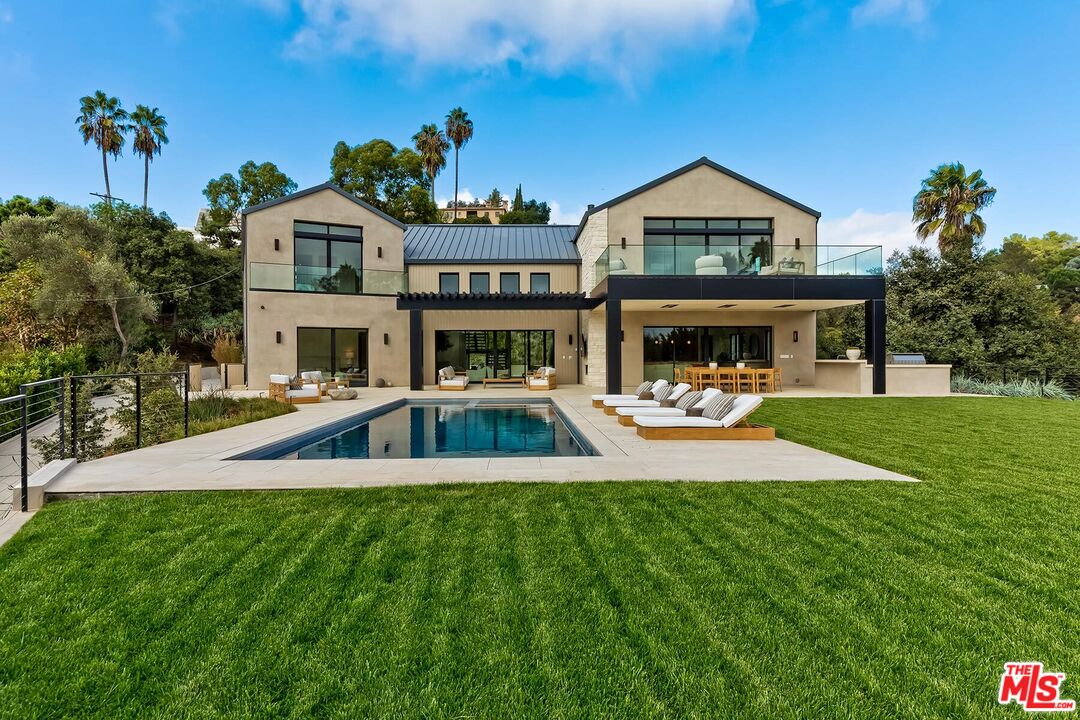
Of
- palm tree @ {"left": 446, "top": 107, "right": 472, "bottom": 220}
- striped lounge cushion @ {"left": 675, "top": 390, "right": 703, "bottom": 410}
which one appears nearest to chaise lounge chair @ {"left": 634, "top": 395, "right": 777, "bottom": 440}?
striped lounge cushion @ {"left": 675, "top": 390, "right": 703, "bottom": 410}

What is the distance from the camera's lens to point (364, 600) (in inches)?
107

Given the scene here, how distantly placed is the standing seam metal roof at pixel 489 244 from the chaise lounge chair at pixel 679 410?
40.1 ft

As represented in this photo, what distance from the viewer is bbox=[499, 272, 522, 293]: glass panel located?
67.3ft

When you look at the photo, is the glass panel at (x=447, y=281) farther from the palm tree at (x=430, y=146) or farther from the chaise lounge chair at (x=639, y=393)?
the palm tree at (x=430, y=146)

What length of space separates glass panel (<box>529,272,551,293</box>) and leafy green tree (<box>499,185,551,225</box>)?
27.1 metres

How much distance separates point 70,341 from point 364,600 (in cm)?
2479

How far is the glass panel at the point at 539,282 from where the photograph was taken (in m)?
20.5

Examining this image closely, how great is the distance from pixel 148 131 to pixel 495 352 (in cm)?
3349

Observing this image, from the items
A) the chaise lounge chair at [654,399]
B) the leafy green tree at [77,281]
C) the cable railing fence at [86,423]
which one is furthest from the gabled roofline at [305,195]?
the chaise lounge chair at [654,399]

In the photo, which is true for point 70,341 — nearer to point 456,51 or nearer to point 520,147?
point 456,51

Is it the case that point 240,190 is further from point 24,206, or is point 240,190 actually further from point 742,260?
point 742,260

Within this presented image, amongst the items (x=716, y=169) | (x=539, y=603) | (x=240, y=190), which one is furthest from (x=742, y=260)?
(x=240, y=190)

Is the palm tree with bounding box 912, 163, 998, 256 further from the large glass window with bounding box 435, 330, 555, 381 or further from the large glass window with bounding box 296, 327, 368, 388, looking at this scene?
the large glass window with bounding box 296, 327, 368, 388

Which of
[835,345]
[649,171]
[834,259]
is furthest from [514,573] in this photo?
[649,171]
